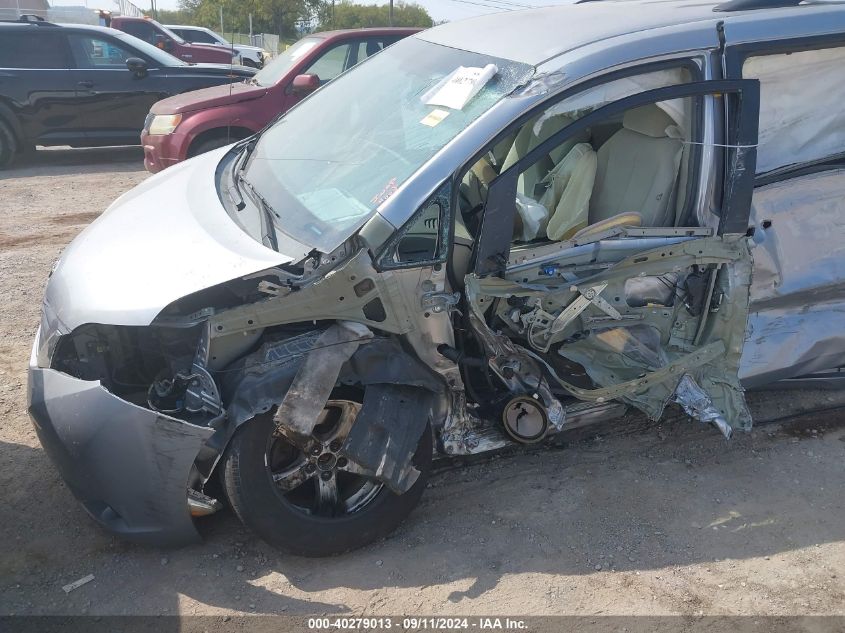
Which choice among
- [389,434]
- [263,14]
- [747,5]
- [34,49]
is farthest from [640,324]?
[263,14]

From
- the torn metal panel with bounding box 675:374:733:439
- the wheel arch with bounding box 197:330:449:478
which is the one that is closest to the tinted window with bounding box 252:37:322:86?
the wheel arch with bounding box 197:330:449:478

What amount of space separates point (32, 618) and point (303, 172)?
2.02 metres

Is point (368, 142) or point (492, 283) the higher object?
point (368, 142)

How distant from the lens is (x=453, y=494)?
3414 mm

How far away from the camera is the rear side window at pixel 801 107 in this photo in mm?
3373

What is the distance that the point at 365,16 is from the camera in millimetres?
53156

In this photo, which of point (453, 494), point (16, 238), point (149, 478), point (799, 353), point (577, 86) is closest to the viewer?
point (149, 478)

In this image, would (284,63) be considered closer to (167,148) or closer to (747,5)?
(167,148)

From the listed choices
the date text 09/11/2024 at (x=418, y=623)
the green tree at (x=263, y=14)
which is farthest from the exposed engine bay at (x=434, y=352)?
the green tree at (x=263, y=14)

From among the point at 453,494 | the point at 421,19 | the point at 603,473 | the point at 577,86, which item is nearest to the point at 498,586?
the point at 453,494

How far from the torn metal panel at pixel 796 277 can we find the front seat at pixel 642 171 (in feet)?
1.25

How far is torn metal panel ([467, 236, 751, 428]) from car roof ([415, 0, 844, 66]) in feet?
2.87

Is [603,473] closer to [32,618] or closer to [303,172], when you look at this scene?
[303,172]

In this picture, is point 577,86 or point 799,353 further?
point 799,353
